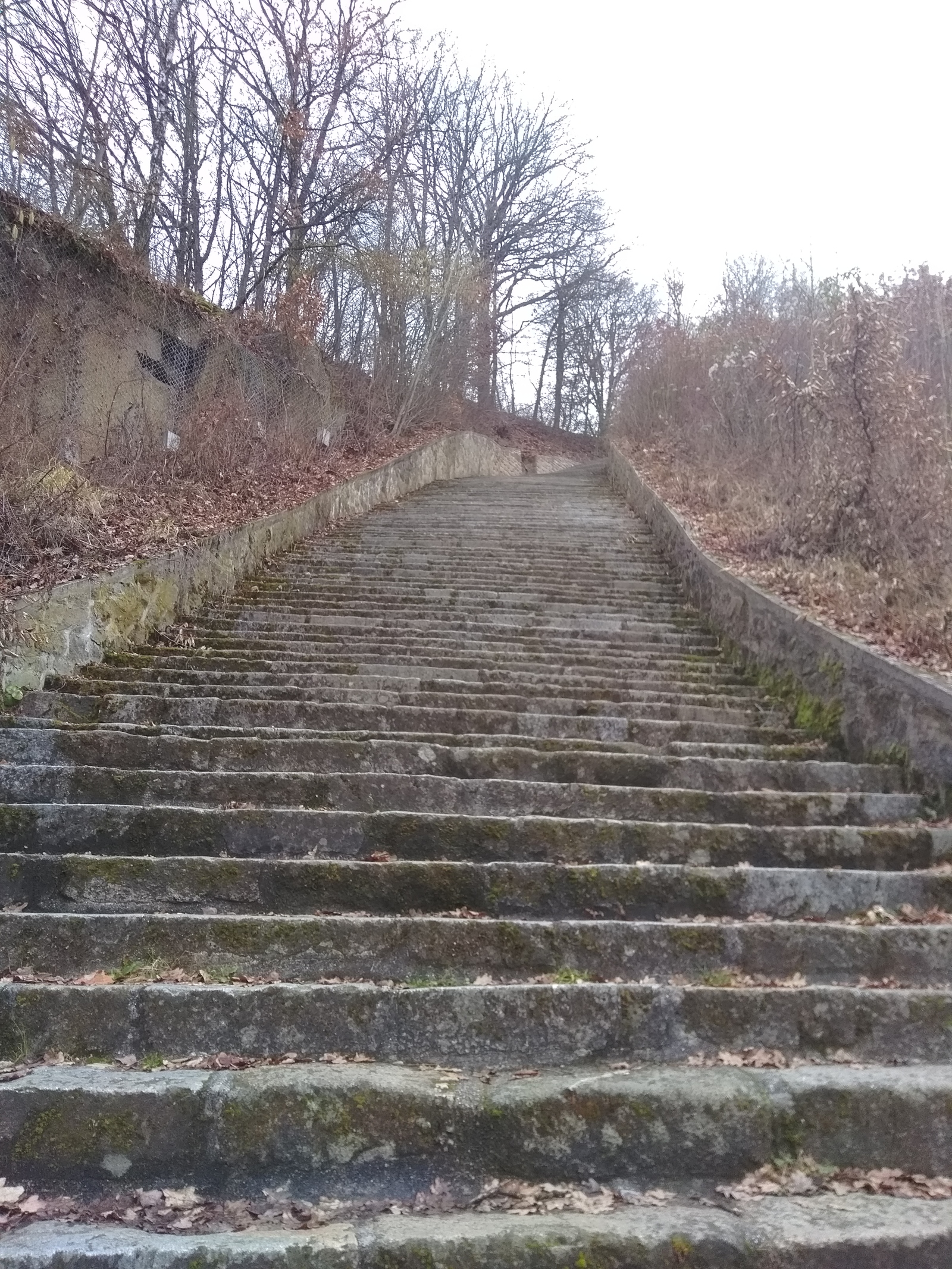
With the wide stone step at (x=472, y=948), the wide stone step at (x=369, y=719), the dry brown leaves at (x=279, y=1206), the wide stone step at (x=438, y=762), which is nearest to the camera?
the dry brown leaves at (x=279, y=1206)

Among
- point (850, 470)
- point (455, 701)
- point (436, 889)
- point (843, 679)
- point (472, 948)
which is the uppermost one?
point (850, 470)

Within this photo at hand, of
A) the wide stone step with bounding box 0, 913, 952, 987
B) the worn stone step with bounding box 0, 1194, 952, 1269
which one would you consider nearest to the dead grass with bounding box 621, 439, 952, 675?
the wide stone step with bounding box 0, 913, 952, 987

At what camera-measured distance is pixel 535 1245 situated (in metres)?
2.28

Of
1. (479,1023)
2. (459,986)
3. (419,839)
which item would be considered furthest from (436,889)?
(479,1023)

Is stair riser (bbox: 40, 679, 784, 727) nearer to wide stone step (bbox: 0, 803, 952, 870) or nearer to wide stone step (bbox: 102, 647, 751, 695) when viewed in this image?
wide stone step (bbox: 102, 647, 751, 695)

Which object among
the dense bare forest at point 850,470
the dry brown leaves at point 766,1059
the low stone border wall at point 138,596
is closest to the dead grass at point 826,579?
the dense bare forest at point 850,470

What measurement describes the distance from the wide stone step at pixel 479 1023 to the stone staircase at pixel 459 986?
0.01m

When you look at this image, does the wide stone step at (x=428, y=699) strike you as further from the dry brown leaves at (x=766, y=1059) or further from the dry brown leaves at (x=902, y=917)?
the dry brown leaves at (x=766, y=1059)

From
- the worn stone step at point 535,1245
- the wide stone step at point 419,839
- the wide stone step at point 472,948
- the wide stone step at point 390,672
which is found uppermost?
the wide stone step at point 390,672

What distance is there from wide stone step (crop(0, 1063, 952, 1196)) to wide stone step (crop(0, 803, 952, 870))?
1477mm

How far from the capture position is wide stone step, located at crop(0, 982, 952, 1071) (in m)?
3.04

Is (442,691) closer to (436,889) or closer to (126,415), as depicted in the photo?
(436,889)

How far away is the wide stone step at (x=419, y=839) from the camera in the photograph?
4148mm

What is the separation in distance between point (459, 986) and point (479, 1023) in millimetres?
168
